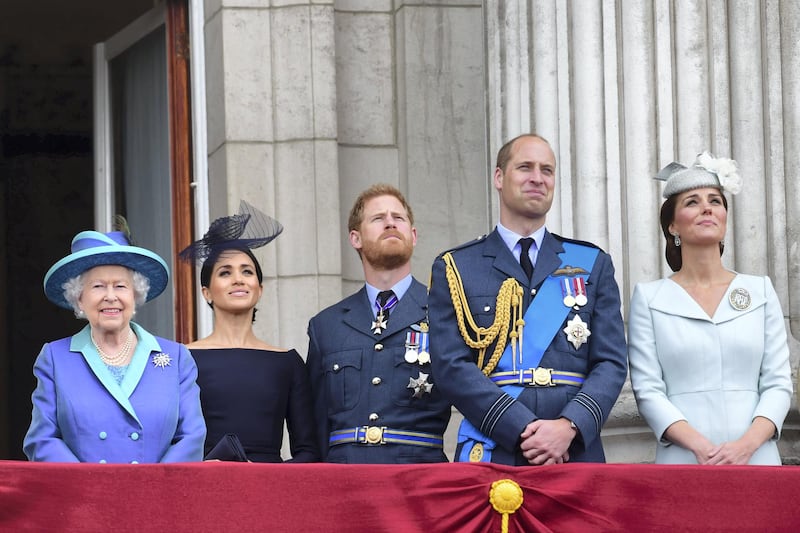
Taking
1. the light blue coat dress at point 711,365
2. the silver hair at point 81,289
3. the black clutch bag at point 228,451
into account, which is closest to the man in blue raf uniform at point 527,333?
the light blue coat dress at point 711,365

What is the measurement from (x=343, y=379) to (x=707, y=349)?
4.15 feet

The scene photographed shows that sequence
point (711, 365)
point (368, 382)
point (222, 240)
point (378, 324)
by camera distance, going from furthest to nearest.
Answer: point (222, 240) → point (378, 324) → point (368, 382) → point (711, 365)

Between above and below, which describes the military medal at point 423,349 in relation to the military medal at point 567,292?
below

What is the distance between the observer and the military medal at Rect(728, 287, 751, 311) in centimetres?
591

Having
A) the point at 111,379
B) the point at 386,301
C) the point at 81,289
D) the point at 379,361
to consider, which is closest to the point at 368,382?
the point at 379,361

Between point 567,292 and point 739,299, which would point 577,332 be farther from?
point 739,299

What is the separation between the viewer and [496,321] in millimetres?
5699

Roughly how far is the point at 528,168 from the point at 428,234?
2.30 m

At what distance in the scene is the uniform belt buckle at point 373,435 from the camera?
604 cm

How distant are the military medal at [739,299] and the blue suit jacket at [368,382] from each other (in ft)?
3.37

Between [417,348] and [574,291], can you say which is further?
[417,348]

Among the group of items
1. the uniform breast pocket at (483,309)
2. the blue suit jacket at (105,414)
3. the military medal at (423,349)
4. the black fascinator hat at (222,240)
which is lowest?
the blue suit jacket at (105,414)

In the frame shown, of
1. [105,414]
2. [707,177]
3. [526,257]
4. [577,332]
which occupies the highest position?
[707,177]

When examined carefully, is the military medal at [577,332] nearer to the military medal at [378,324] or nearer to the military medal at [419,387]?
the military medal at [419,387]
